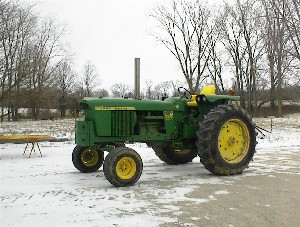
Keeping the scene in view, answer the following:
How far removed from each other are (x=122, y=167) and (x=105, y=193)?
0.75 metres

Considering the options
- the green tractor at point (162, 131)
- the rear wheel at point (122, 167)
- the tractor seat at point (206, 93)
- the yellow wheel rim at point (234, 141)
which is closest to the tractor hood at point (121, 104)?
the green tractor at point (162, 131)

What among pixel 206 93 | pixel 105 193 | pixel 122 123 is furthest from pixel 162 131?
pixel 105 193

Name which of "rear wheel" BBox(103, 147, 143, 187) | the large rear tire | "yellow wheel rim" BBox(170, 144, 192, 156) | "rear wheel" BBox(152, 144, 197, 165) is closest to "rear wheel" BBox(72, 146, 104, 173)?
"rear wheel" BBox(103, 147, 143, 187)

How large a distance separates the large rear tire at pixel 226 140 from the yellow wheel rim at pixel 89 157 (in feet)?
7.11

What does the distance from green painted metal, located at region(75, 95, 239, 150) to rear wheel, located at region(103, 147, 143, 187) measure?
65 centimetres

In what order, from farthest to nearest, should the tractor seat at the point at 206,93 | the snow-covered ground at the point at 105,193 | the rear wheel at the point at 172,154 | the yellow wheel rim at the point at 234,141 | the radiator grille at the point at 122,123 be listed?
the rear wheel at the point at 172,154 → the tractor seat at the point at 206,93 → the yellow wheel rim at the point at 234,141 → the radiator grille at the point at 122,123 → the snow-covered ground at the point at 105,193

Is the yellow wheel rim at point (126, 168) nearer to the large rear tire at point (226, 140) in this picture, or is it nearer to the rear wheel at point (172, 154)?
the large rear tire at point (226, 140)

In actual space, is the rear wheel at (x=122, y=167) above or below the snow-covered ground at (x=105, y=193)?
above

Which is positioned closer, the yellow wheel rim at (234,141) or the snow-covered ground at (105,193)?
the snow-covered ground at (105,193)

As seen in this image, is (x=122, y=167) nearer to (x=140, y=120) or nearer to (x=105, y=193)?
(x=105, y=193)

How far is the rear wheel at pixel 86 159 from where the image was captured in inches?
305

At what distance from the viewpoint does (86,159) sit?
788 cm

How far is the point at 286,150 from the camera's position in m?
11.9

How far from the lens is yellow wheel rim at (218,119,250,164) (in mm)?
7715
